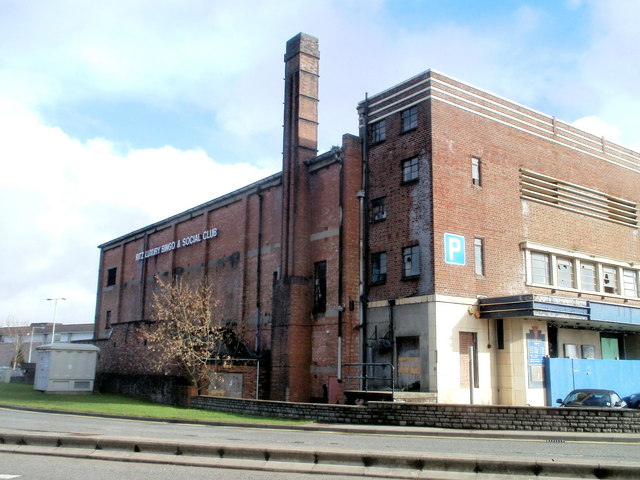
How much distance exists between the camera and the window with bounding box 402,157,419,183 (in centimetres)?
2639

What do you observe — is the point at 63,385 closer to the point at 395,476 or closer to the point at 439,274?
the point at 439,274

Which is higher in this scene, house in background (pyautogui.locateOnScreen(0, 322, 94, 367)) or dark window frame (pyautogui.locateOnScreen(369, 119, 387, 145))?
dark window frame (pyautogui.locateOnScreen(369, 119, 387, 145))

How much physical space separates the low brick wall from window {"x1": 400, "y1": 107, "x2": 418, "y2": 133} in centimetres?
1218

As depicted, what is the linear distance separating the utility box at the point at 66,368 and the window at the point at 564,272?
23.3 meters

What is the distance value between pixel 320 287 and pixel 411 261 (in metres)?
4.73

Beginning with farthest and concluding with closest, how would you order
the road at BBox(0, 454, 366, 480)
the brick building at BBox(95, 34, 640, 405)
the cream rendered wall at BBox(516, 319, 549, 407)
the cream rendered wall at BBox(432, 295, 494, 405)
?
the brick building at BBox(95, 34, 640, 405), the cream rendered wall at BBox(516, 319, 549, 407), the cream rendered wall at BBox(432, 295, 494, 405), the road at BBox(0, 454, 366, 480)

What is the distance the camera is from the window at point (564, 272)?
28.7m

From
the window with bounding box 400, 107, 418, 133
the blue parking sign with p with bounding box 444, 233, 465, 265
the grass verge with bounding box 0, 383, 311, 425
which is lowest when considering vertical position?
the grass verge with bounding box 0, 383, 311, 425

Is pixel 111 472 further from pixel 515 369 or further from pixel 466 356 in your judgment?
pixel 515 369

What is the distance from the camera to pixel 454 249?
82.9 ft

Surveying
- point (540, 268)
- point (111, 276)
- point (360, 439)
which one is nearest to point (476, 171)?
point (540, 268)

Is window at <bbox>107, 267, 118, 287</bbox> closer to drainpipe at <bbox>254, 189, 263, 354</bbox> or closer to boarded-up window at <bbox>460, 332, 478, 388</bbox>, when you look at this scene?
drainpipe at <bbox>254, 189, 263, 354</bbox>

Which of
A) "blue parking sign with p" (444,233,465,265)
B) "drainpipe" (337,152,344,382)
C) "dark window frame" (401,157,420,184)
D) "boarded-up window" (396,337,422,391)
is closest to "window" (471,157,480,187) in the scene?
"dark window frame" (401,157,420,184)

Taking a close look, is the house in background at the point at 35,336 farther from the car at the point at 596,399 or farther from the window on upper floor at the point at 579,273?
the car at the point at 596,399
